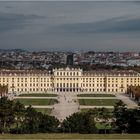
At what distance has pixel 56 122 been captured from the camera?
82.7 ft

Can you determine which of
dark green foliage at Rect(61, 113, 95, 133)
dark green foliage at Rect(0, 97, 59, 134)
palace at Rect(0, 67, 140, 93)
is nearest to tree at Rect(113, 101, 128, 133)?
dark green foliage at Rect(61, 113, 95, 133)

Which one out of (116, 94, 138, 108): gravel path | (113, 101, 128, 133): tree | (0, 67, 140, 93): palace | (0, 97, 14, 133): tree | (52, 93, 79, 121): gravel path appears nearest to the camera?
(113, 101, 128, 133): tree

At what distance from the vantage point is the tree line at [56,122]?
956 inches

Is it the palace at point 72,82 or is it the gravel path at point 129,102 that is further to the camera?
the palace at point 72,82

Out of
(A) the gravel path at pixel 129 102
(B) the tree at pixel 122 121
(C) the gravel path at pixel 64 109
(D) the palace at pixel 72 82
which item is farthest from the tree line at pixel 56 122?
(D) the palace at pixel 72 82

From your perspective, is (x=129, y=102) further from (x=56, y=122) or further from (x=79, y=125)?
(x=79, y=125)

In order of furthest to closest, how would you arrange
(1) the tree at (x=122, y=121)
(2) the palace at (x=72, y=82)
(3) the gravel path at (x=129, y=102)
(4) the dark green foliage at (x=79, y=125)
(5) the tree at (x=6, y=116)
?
(2) the palace at (x=72, y=82), (3) the gravel path at (x=129, y=102), (5) the tree at (x=6, y=116), (1) the tree at (x=122, y=121), (4) the dark green foliage at (x=79, y=125)

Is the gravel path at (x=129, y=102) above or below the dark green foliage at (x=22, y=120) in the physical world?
below

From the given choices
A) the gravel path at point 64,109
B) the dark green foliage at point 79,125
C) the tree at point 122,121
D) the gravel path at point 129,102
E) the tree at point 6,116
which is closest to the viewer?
the dark green foliage at point 79,125

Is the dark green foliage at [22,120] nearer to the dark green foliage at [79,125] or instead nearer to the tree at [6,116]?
the tree at [6,116]

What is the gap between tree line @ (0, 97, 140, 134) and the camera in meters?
24.3

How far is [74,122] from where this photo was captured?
24.7 m

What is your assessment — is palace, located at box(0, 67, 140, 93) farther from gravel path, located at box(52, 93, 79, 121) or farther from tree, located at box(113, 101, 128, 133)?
tree, located at box(113, 101, 128, 133)

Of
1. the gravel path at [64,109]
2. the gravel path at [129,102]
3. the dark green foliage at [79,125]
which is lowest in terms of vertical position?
the gravel path at [64,109]
